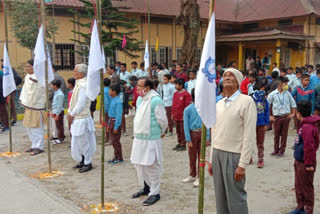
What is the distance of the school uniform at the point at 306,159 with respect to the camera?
371 centimetres

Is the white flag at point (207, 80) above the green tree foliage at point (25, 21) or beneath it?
beneath

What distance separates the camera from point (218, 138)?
327cm

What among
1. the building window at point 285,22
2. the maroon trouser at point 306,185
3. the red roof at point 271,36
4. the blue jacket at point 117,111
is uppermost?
the building window at point 285,22

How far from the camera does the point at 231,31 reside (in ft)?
79.7

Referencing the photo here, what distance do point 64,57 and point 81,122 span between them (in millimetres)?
12891

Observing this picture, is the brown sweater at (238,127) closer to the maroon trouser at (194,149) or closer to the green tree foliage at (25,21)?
the maroon trouser at (194,149)

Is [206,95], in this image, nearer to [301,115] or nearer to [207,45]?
[207,45]

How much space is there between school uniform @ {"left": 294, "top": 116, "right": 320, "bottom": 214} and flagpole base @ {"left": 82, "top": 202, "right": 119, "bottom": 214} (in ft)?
7.78

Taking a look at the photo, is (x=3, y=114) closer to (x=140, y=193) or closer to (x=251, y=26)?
(x=140, y=193)

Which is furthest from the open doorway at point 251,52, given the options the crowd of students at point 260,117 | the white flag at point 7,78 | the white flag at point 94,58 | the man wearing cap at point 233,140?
the man wearing cap at point 233,140

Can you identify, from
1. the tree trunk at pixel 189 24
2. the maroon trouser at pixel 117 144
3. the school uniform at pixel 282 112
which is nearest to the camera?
the maroon trouser at pixel 117 144

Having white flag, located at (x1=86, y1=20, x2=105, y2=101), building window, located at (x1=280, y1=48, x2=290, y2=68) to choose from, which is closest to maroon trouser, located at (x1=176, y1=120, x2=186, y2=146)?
white flag, located at (x1=86, y1=20, x2=105, y2=101)

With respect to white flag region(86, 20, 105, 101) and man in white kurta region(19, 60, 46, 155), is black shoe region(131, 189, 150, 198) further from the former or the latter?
man in white kurta region(19, 60, 46, 155)

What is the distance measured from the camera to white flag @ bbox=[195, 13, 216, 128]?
106 inches
